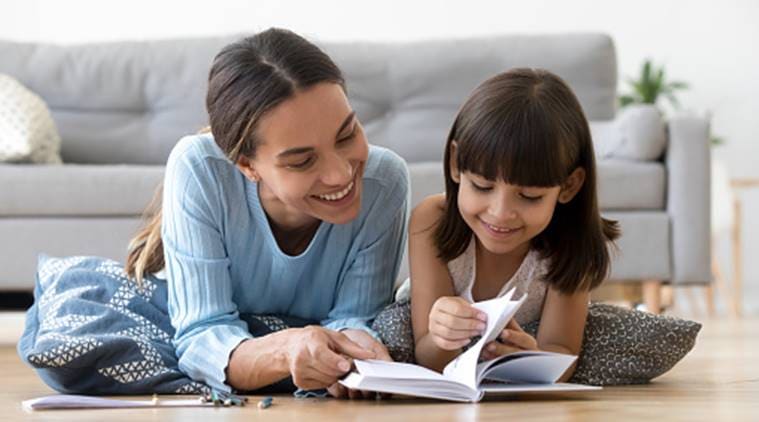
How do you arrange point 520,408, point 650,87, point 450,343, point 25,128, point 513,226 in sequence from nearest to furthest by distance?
point 520,408
point 450,343
point 513,226
point 25,128
point 650,87

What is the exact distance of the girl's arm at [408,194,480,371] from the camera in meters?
2.01

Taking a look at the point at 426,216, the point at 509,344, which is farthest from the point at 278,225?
the point at 509,344

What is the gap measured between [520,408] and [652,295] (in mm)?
2095

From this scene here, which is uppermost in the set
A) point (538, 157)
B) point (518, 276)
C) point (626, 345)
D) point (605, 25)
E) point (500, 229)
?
point (538, 157)

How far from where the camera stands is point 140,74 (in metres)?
4.43

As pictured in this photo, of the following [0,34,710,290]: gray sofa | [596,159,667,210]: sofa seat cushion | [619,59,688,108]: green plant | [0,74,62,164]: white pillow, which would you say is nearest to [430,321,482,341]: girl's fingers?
[596,159,667,210]: sofa seat cushion

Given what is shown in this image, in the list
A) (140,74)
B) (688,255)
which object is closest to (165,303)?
(688,255)

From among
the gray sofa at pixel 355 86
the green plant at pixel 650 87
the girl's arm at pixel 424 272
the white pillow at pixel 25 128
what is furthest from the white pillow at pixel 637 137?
the green plant at pixel 650 87

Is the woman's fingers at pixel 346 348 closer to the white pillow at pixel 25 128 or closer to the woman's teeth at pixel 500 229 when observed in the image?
the woman's teeth at pixel 500 229

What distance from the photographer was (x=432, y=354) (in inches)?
77.0

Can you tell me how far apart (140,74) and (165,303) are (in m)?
2.34

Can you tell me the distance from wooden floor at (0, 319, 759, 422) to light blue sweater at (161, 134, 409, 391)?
180 millimetres

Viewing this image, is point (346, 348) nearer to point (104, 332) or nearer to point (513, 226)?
point (513, 226)

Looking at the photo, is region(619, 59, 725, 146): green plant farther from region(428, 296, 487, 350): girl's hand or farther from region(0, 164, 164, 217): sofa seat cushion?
region(428, 296, 487, 350): girl's hand
